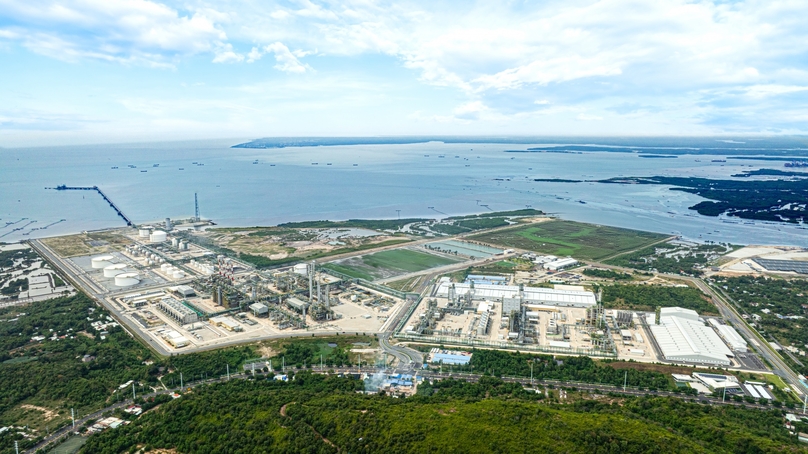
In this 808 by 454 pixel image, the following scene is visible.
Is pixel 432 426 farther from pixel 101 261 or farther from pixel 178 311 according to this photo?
pixel 101 261

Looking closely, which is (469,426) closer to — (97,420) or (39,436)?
(97,420)

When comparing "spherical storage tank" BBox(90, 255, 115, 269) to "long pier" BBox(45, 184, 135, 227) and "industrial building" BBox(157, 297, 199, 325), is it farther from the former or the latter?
"long pier" BBox(45, 184, 135, 227)

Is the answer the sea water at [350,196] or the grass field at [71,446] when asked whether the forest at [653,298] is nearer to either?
the sea water at [350,196]

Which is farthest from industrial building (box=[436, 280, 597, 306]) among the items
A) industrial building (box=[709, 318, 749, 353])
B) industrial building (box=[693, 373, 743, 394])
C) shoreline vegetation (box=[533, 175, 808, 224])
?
shoreline vegetation (box=[533, 175, 808, 224])

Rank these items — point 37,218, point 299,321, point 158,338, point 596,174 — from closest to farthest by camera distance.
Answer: point 158,338 → point 299,321 → point 37,218 → point 596,174

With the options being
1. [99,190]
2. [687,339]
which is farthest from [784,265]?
[99,190]

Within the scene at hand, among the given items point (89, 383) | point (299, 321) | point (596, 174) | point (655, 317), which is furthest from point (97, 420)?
point (596, 174)

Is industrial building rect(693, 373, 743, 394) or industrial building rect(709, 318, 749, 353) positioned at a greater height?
industrial building rect(709, 318, 749, 353)
